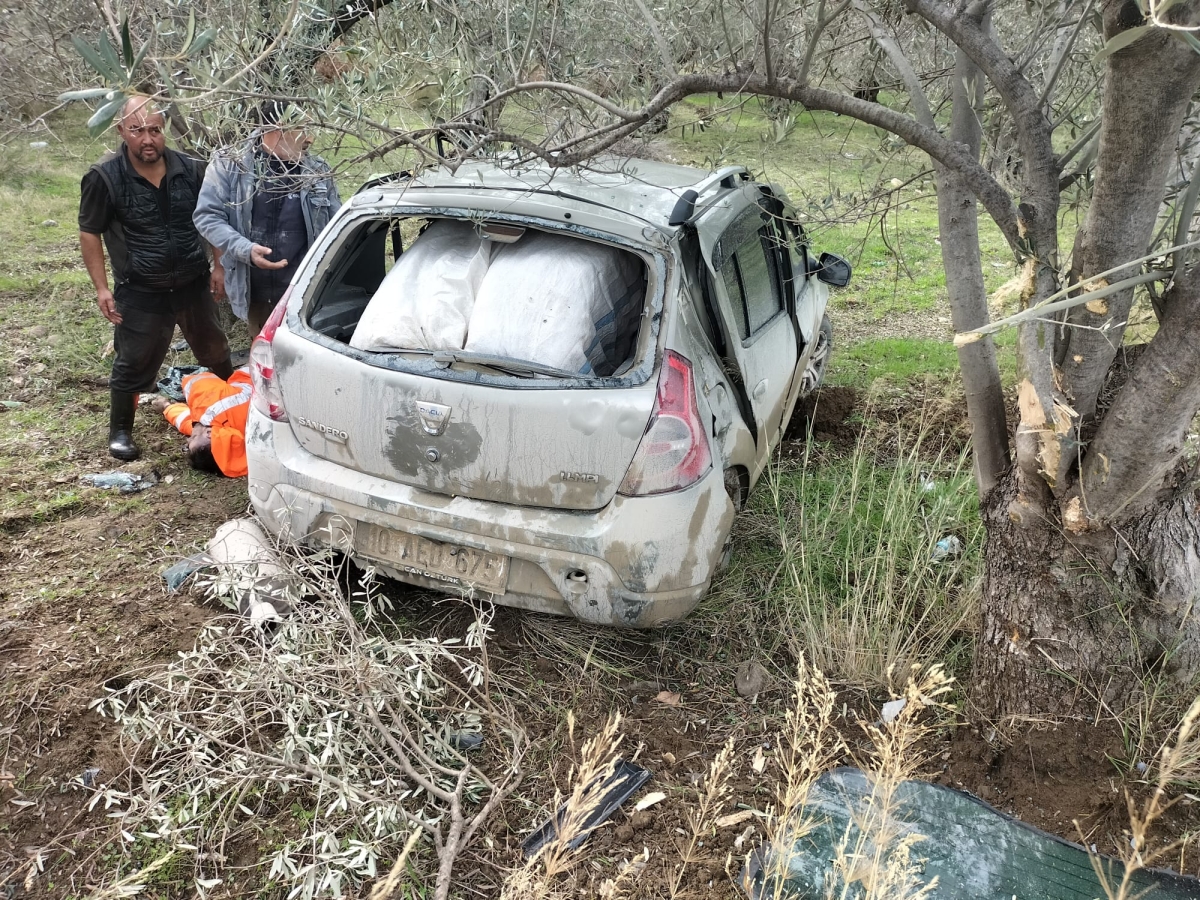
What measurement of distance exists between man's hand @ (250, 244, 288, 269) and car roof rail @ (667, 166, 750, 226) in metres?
2.50

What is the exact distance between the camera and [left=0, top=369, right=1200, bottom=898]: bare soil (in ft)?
8.36

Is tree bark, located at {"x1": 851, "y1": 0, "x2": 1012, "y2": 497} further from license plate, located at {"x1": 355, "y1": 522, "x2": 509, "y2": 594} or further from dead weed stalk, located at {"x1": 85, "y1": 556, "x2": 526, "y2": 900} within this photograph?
dead weed stalk, located at {"x1": 85, "y1": 556, "x2": 526, "y2": 900}

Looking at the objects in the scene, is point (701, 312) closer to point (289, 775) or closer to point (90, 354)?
point (289, 775)

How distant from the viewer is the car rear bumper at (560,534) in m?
2.91

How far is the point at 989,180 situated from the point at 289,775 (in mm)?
2805

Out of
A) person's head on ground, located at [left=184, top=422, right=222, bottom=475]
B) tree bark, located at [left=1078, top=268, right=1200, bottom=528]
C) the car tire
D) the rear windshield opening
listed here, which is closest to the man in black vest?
person's head on ground, located at [left=184, top=422, right=222, bottom=475]

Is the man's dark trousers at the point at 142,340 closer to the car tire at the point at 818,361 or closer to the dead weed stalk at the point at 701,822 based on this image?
the car tire at the point at 818,361

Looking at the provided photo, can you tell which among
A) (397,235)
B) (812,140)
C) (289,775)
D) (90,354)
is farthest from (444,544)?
(90,354)

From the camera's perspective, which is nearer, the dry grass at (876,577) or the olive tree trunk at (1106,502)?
the olive tree trunk at (1106,502)

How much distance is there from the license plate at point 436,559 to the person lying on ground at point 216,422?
1.55 m

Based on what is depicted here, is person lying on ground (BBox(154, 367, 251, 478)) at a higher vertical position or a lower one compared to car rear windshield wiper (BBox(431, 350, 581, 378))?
lower

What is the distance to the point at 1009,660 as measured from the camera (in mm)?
2920

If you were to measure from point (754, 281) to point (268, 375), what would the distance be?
85.0 inches

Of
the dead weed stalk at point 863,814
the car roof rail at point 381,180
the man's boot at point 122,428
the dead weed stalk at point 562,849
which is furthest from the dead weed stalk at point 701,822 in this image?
the man's boot at point 122,428
